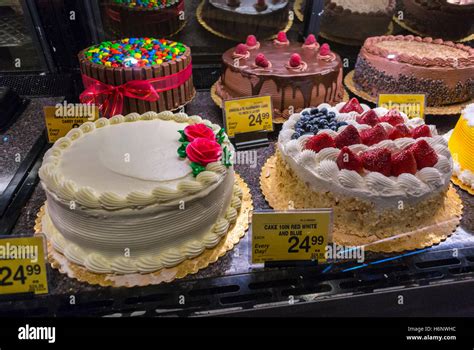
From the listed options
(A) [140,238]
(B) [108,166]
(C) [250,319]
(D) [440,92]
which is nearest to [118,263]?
(A) [140,238]

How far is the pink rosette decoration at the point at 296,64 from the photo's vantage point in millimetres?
2639

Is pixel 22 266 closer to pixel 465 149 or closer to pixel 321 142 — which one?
pixel 321 142

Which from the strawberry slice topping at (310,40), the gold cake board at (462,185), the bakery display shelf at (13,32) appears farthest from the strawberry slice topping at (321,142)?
the bakery display shelf at (13,32)

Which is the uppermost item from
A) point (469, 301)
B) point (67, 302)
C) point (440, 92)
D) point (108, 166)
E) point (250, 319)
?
point (108, 166)

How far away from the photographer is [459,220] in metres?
2.03

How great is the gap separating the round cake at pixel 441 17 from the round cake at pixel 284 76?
3.61 ft

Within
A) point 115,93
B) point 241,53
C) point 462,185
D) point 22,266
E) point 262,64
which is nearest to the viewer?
point 22,266

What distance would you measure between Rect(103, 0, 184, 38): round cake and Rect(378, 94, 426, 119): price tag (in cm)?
150

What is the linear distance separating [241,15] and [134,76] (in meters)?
1.03

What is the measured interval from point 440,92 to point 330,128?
126 centimetres

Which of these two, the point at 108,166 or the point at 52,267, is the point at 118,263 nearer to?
the point at 52,267

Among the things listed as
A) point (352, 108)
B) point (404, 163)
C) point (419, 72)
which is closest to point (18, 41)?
point (352, 108)

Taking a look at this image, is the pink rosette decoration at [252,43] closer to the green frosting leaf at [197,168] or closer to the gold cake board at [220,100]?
the gold cake board at [220,100]

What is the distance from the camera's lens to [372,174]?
175 centimetres
